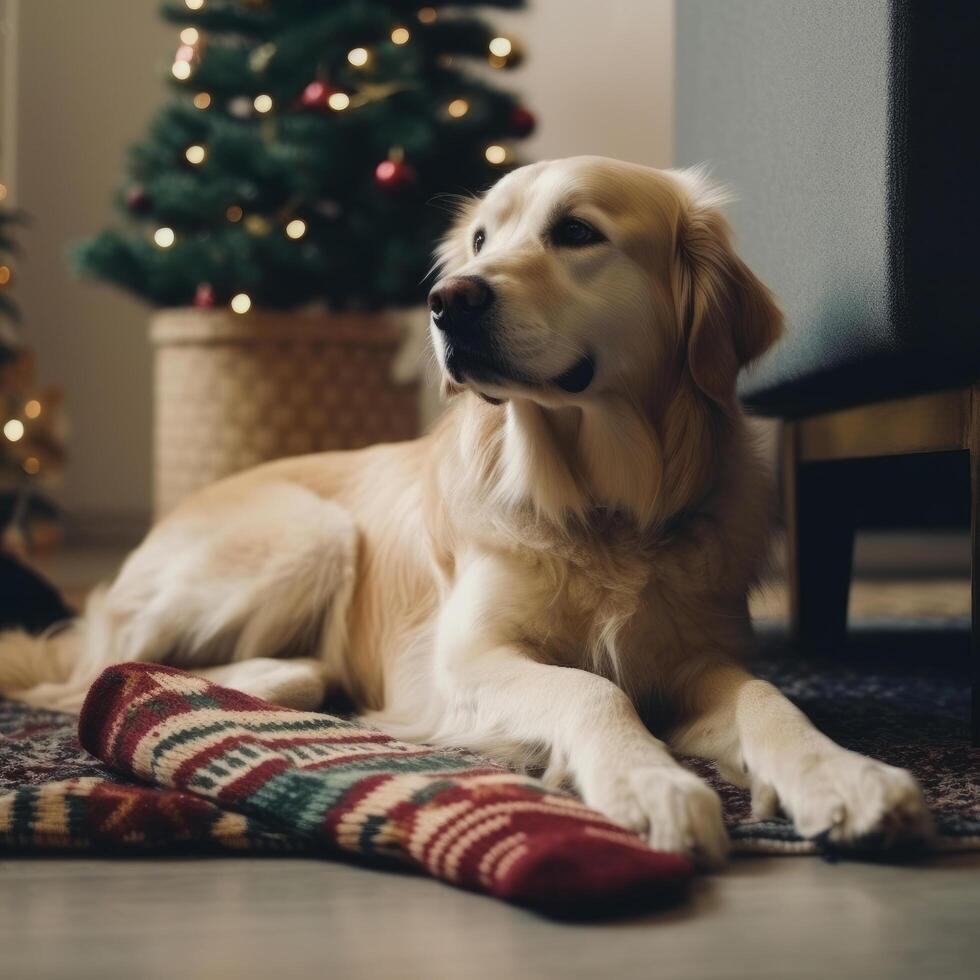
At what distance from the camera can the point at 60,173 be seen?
5367mm

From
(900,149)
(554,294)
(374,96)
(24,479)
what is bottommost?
(24,479)

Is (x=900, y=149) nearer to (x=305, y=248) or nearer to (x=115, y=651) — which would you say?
(x=115, y=651)

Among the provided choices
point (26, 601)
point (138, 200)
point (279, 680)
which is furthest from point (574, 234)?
point (138, 200)

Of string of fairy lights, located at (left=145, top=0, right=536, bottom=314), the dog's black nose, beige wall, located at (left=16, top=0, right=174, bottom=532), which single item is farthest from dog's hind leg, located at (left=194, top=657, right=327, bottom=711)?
beige wall, located at (left=16, top=0, right=174, bottom=532)

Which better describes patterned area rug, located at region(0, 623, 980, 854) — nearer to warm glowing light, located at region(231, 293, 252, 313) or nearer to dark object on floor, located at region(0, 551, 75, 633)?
dark object on floor, located at region(0, 551, 75, 633)

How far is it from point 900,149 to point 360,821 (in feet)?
2.96

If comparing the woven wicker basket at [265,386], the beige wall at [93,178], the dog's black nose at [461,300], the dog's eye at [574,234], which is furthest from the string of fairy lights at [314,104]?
the dog's black nose at [461,300]

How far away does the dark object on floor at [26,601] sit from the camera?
228 cm

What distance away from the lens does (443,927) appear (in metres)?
0.86

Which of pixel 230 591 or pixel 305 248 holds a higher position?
pixel 305 248

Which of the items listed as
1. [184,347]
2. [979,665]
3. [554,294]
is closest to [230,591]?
[554,294]

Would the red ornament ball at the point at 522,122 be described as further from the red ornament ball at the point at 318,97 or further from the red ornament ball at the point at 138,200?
the red ornament ball at the point at 138,200

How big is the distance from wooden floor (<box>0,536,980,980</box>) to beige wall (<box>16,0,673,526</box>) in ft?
14.5

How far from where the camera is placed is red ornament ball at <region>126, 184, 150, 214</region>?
359 centimetres
